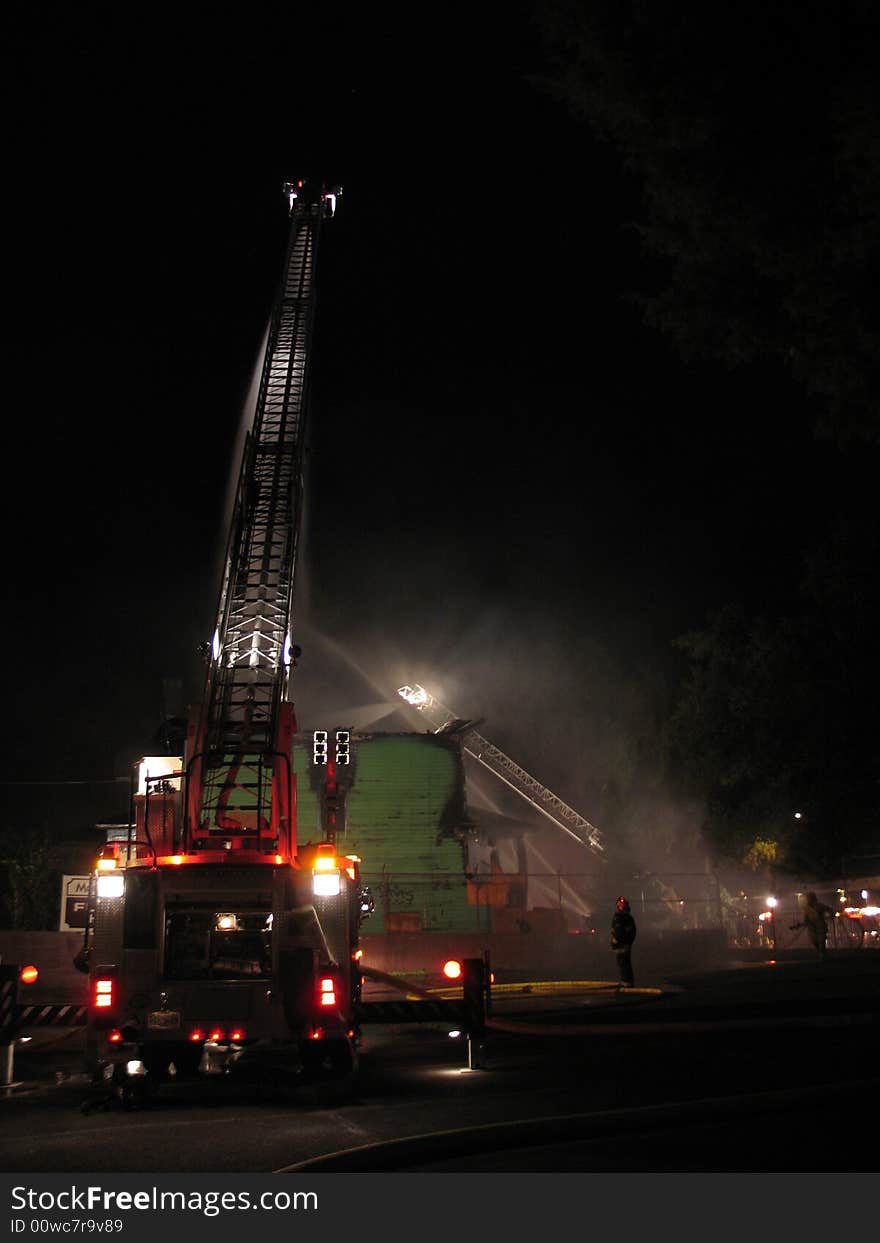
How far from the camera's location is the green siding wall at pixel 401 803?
36344 millimetres

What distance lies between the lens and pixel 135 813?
35.2 ft

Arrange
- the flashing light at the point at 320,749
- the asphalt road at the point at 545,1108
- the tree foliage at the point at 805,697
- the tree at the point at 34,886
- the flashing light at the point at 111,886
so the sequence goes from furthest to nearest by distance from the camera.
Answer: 1. the tree at the point at 34,886
2. the tree foliage at the point at 805,697
3. the flashing light at the point at 320,749
4. the flashing light at the point at 111,886
5. the asphalt road at the point at 545,1108

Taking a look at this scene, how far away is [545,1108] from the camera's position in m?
7.74

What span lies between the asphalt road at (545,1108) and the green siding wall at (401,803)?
22.3 m

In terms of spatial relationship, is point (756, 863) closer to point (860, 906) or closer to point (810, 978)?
point (860, 906)

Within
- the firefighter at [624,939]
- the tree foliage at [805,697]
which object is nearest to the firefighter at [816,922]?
the tree foliage at [805,697]

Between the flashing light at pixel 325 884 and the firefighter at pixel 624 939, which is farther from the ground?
the flashing light at pixel 325 884

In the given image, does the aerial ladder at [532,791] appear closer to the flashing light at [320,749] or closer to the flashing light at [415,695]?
the flashing light at [415,695]

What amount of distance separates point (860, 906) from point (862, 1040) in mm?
22129

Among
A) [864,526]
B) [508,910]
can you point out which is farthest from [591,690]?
[864,526]

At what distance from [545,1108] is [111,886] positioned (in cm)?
426

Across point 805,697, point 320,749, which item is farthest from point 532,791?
point 320,749

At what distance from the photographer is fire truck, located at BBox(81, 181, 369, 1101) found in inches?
371

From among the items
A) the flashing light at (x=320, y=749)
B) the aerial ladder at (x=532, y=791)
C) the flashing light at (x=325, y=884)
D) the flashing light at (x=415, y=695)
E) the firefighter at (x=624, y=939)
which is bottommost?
the firefighter at (x=624, y=939)
